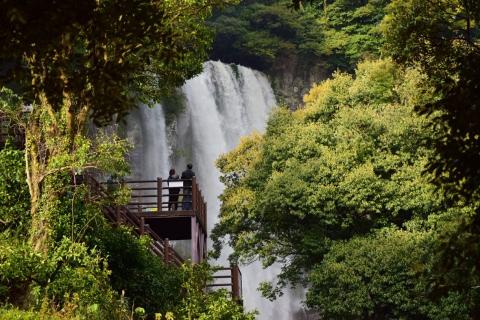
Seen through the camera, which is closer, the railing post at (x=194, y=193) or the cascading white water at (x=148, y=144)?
the railing post at (x=194, y=193)

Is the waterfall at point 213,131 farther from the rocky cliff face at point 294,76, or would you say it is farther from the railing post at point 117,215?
the railing post at point 117,215

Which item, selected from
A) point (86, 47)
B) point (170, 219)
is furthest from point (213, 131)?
point (86, 47)

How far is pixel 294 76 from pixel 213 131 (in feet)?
25.2

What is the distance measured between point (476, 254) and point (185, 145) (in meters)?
35.0

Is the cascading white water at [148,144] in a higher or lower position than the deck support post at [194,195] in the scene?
higher

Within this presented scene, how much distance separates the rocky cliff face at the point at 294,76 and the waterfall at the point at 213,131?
3.17ft

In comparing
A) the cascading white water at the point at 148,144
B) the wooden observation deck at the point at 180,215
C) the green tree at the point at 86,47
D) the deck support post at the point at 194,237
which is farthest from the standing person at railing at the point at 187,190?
the green tree at the point at 86,47

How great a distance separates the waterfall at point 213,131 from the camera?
36094 mm

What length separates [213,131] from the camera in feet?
133

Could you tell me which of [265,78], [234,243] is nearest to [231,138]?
[265,78]

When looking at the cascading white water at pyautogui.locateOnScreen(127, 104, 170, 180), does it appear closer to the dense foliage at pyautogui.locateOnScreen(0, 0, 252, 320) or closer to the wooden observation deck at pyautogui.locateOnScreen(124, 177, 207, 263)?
the wooden observation deck at pyautogui.locateOnScreen(124, 177, 207, 263)

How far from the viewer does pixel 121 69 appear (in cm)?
561

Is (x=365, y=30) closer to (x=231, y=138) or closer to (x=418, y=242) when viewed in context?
(x=231, y=138)

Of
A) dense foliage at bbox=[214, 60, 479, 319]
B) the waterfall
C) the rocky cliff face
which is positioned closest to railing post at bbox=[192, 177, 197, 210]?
dense foliage at bbox=[214, 60, 479, 319]
